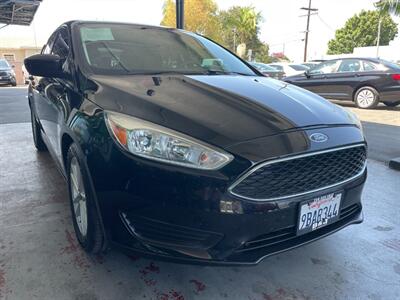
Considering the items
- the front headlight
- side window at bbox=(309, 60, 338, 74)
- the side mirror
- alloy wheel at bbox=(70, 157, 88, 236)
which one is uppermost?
the side mirror

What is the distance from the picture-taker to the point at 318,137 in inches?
72.4

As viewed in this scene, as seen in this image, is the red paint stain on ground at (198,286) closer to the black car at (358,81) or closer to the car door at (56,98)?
the car door at (56,98)

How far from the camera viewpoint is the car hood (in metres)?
1.72

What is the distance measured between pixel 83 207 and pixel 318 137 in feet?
4.56

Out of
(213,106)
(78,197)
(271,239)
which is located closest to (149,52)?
(213,106)

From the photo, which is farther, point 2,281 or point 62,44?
point 62,44

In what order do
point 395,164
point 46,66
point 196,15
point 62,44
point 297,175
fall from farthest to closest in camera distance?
point 196,15 < point 395,164 < point 62,44 < point 46,66 < point 297,175

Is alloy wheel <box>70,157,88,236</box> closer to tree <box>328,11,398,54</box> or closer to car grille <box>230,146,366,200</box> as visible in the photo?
car grille <box>230,146,366,200</box>

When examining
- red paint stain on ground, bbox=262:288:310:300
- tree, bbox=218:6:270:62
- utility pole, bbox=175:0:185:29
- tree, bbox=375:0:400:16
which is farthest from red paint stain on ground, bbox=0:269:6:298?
tree, bbox=218:6:270:62

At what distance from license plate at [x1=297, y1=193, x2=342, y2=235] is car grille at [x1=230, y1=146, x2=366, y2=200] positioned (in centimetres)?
7

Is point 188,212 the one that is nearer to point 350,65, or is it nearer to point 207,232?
point 207,232

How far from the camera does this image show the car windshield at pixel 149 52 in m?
2.48

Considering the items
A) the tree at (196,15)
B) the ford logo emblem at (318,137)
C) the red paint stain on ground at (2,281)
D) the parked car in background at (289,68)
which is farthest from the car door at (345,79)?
the tree at (196,15)

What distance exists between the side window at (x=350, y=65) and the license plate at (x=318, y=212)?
27.3ft
